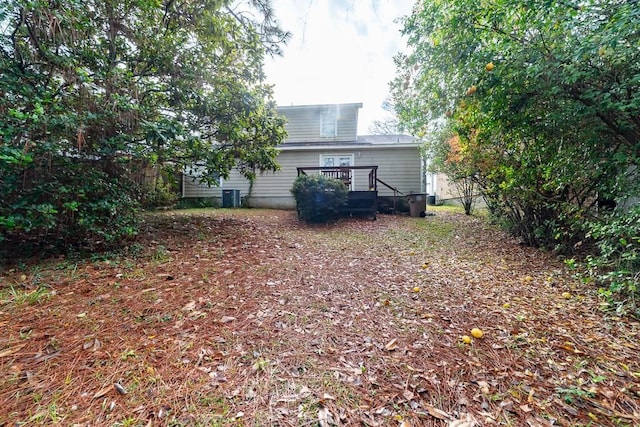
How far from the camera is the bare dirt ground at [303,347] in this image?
158 cm

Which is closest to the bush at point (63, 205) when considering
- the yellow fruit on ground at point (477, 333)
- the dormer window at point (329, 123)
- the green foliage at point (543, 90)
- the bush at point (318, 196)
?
the bush at point (318, 196)

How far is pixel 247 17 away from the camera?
5.55m

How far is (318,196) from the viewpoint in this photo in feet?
25.3

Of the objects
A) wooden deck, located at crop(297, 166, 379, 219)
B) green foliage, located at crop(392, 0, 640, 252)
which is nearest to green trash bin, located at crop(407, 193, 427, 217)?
wooden deck, located at crop(297, 166, 379, 219)

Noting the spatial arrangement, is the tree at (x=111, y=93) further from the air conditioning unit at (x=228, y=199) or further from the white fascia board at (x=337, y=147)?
the air conditioning unit at (x=228, y=199)

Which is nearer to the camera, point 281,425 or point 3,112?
point 281,425

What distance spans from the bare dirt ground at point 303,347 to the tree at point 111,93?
1.05 m

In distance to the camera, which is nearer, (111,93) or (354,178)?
(111,93)

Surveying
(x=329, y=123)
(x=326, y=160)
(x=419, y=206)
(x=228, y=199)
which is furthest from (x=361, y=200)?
(x=228, y=199)

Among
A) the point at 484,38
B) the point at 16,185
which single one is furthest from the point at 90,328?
the point at 484,38

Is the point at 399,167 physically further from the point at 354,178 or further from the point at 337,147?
the point at 337,147

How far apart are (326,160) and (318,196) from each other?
4.92 m

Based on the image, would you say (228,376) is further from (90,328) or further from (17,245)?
(17,245)

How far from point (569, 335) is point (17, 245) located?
22.1ft
